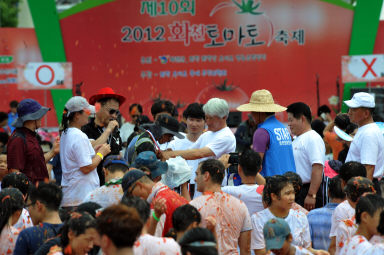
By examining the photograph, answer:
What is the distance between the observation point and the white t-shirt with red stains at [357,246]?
3.29 metres

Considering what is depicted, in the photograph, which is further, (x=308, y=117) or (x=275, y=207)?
(x=308, y=117)

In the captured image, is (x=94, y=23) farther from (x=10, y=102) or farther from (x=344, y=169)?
(x=344, y=169)

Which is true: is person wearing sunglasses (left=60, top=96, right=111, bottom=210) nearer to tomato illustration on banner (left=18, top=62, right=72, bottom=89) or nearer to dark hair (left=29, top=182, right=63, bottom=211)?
dark hair (left=29, top=182, right=63, bottom=211)

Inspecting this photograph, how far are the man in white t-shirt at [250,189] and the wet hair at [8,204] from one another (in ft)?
4.90

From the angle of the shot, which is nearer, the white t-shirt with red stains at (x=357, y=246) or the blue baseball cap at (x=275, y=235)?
the blue baseball cap at (x=275, y=235)

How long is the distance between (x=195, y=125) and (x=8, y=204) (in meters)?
2.29

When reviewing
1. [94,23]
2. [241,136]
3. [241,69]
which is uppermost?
[94,23]

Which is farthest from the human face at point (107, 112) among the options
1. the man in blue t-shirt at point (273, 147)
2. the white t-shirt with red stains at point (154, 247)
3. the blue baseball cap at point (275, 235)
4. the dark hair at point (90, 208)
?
the blue baseball cap at point (275, 235)

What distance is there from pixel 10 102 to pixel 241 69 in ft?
16.3

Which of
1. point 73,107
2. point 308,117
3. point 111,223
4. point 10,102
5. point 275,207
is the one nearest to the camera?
point 111,223

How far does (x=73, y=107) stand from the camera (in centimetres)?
534

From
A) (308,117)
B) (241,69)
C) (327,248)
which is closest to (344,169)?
(327,248)

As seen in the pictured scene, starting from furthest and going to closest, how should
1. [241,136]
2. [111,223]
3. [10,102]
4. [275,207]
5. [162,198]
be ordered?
[10,102] < [241,136] < [275,207] < [162,198] < [111,223]

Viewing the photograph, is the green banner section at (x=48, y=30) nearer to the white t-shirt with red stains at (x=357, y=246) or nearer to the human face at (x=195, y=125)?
the human face at (x=195, y=125)
